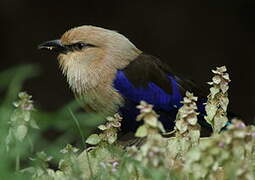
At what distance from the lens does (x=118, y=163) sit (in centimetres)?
357

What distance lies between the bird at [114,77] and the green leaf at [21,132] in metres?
1.41

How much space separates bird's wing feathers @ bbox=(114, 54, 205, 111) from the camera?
5148mm

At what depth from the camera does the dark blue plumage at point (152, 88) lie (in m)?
5.11

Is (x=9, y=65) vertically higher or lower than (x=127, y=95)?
lower

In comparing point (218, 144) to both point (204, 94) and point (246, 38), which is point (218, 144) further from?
point (246, 38)

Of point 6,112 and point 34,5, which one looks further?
point 34,5

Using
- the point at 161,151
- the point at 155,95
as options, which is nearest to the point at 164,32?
the point at 155,95

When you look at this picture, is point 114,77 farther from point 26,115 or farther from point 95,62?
point 26,115

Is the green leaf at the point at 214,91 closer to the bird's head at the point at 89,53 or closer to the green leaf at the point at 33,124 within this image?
the green leaf at the point at 33,124

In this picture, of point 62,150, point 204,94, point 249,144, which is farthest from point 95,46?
point 249,144

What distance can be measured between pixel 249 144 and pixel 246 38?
4.76 meters

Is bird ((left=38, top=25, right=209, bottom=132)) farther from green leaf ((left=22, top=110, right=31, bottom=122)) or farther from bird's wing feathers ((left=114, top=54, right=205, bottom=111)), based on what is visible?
green leaf ((left=22, top=110, right=31, bottom=122))

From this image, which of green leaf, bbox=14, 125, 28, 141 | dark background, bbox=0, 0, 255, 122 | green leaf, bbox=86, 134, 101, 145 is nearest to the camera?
green leaf, bbox=14, 125, 28, 141

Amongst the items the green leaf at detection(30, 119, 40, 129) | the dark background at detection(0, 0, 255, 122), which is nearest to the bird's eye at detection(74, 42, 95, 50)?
the green leaf at detection(30, 119, 40, 129)
